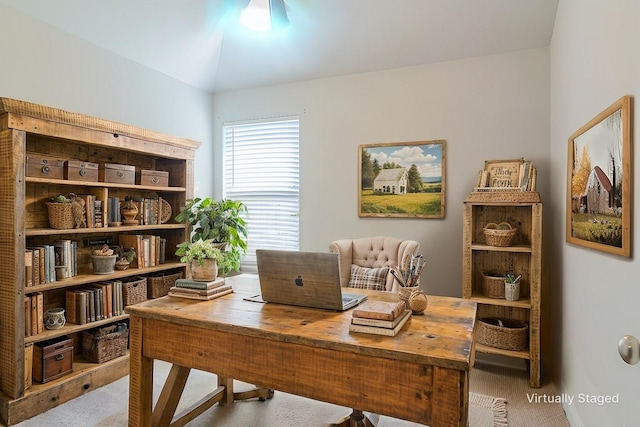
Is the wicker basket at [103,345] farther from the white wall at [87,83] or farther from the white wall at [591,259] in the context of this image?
the white wall at [591,259]

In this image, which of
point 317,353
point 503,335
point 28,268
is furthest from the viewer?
point 503,335

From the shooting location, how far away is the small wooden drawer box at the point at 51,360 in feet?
7.85

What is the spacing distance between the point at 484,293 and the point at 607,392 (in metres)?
1.34

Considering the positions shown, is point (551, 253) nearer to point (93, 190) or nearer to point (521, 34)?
point (521, 34)

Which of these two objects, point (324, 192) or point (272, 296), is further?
point (324, 192)

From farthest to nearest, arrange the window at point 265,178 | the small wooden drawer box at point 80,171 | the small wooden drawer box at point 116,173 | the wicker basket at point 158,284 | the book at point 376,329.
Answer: the window at point 265,178, the wicker basket at point 158,284, the small wooden drawer box at point 116,173, the small wooden drawer box at point 80,171, the book at point 376,329

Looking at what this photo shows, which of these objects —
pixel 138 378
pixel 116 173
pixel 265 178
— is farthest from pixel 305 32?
pixel 138 378

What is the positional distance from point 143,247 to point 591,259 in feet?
10.3

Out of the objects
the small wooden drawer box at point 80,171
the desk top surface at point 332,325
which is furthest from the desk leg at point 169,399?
the small wooden drawer box at point 80,171

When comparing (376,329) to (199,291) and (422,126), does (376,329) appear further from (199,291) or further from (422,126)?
(422,126)

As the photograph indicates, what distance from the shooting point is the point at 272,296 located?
5.76 ft

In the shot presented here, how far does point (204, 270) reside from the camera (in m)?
1.94

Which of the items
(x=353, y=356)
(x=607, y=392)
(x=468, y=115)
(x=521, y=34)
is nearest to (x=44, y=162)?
(x=353, y=356)

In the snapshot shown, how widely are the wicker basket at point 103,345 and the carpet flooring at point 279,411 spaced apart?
0.22 metres
